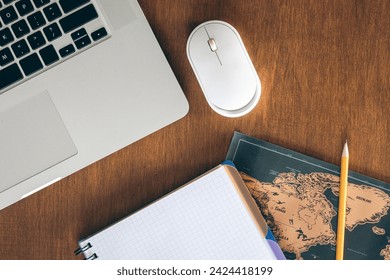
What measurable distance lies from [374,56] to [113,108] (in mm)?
354

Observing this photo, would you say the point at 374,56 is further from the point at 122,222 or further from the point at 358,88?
the point at 122,222

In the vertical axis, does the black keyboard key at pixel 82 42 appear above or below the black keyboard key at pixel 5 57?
below

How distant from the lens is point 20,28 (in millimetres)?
540

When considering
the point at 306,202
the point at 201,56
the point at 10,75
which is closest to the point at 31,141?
the point at 10,75

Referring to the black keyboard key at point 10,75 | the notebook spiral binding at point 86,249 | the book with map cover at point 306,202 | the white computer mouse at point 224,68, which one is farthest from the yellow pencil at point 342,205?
the black keyboard key at point 10,75

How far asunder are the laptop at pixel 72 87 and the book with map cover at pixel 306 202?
0.13 m

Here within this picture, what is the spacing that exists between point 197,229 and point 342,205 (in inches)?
7.8

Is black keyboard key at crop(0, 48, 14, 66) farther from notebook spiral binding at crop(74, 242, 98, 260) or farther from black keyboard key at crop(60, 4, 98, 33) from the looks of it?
notebook spiral binding at crop(74, 242, 98, 260)

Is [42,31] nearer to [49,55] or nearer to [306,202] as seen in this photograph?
[49,55]

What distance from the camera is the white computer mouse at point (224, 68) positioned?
57cm

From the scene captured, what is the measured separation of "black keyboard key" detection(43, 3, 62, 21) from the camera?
0.54 m

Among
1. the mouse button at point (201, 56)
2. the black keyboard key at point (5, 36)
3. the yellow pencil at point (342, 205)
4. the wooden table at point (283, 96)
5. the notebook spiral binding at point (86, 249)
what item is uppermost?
the black keyboard key at point (5, 36)

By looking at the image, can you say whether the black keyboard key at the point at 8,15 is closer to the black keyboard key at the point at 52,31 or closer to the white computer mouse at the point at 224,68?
the black keyboard key at the point at 52,31
